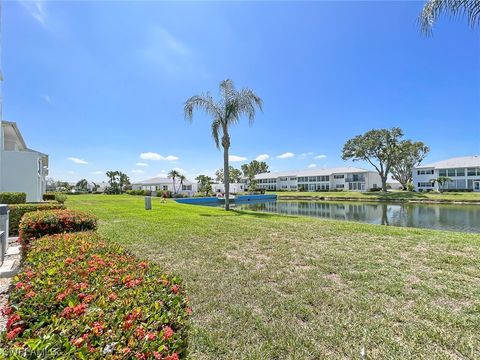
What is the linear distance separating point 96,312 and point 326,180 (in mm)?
66342

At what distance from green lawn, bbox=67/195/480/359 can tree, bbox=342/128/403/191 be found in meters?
46.2

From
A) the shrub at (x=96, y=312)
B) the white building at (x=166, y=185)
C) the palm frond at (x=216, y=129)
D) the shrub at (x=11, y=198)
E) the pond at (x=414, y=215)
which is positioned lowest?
the pond at (x=414, y=215)

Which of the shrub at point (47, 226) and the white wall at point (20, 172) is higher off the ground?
the white wall at point (20, 172)

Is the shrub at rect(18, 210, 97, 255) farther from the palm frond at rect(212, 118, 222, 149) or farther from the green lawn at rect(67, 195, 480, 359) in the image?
the palm frond at rect(212, 118, 222, 149)

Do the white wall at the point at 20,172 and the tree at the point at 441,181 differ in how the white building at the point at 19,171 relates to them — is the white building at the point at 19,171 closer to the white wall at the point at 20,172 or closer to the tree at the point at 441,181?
the white wall at the point at 20,172

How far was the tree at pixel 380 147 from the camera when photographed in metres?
47.4

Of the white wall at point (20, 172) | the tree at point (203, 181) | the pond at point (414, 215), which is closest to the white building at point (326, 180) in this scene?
the tree at point (203, 181)

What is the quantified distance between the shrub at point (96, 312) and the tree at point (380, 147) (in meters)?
53.1

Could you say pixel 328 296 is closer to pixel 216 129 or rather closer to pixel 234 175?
pixel 216 129

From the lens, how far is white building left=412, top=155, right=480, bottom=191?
148 ft

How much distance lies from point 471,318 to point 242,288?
9.41 ft

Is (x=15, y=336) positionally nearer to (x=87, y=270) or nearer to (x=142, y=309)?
(x=142, y=309)

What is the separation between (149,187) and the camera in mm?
63969

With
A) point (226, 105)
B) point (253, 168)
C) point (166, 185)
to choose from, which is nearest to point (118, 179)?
point (166, 185)
